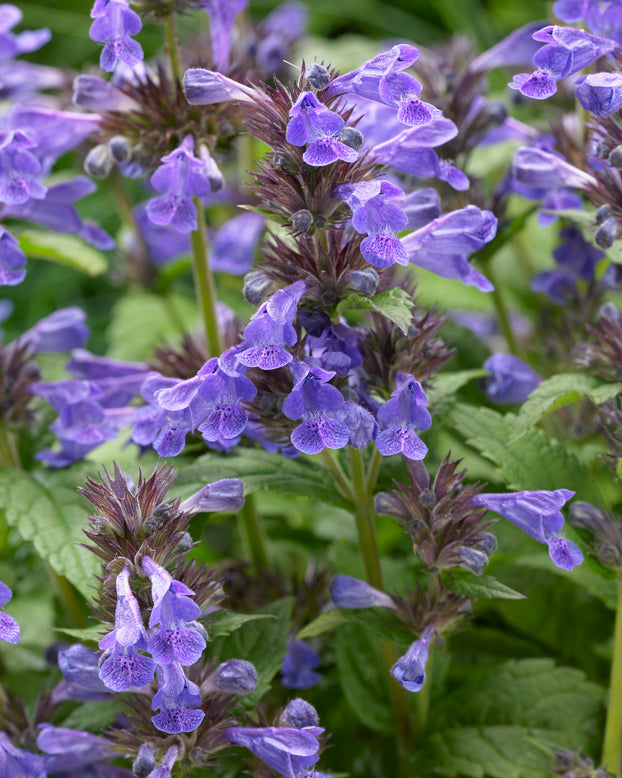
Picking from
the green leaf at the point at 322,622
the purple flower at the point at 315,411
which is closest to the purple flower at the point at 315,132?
the purple flower at the point at 315,411

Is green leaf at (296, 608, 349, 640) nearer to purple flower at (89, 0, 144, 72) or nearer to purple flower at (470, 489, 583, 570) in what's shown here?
purple flower at (470, 489, 583, 570)

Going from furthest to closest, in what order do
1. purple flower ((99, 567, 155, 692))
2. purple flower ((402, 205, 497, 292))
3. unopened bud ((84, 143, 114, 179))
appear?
1. unopened bud ((84, 143, 114, 179))
2. purple flower ((402, 205, 497, 292))
3. purple flower ((99, 567, 155, 692))

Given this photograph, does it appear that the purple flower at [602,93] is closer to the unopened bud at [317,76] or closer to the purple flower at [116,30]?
the unopened bud at [317,76]

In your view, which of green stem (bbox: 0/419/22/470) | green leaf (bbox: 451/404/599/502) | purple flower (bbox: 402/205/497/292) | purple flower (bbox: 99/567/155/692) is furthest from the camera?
green stem (bbox: 0/419/22/470)

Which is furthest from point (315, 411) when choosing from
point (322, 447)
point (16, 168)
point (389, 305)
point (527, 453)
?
point (16, 168)

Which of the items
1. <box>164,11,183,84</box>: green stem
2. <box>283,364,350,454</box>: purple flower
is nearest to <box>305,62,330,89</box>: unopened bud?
<box>283,364,350,454</box>: purple flower

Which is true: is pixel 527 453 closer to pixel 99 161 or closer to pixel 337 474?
pixel 337 474
